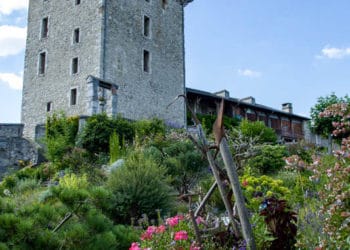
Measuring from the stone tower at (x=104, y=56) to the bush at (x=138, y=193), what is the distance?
33.5ft

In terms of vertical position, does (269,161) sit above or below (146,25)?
below

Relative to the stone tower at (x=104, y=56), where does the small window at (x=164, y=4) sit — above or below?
above

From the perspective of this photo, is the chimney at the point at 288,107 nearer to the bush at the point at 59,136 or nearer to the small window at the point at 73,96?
the small window at the point at 73,96

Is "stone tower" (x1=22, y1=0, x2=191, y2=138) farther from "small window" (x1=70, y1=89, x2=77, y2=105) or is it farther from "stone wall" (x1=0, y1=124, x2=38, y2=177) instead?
"stone wall" (x1=0, y1=124, x2=38, y2=177)

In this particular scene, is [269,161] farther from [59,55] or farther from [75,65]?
[59,55]

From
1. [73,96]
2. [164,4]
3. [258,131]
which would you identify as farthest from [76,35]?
[258,131]

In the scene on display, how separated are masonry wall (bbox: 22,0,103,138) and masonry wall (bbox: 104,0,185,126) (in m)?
0.83

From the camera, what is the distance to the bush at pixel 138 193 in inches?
196

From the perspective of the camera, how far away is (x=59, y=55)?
59.5ft

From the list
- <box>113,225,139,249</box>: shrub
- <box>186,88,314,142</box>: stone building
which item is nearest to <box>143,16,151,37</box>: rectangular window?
<box>186,88,314,142</box>: stone building

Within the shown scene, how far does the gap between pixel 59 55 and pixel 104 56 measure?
10.3 feet

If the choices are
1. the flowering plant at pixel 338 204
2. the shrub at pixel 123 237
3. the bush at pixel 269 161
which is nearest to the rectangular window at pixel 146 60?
the bush at pixel 269 161

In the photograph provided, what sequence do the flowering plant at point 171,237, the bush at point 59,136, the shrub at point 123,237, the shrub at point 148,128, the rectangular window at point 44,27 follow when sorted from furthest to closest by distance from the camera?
the rectangular window at point 44,27 → the shrub at point 148,128 → the bush at point 59,136 → the shrub at point 123,237 → the flowering plant at point 171,237

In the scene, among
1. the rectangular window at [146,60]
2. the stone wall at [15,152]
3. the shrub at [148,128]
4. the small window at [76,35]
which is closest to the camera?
the shrub at [148,128]
